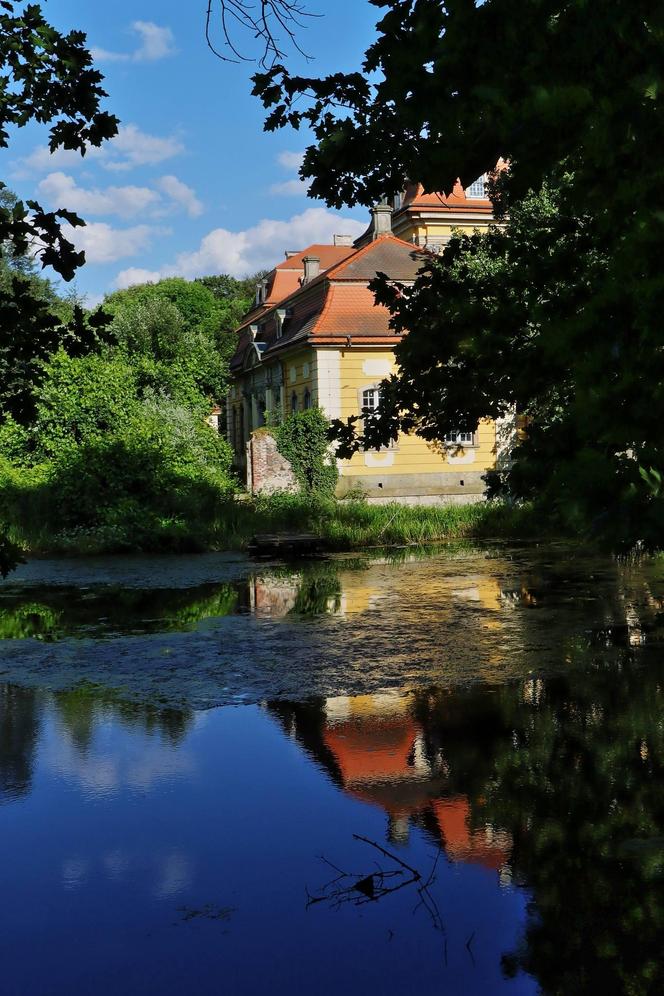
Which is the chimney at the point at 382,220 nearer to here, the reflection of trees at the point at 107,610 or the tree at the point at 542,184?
the reflection of trees at the point at 107,610

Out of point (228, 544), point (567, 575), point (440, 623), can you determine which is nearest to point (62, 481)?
point (228, 544)

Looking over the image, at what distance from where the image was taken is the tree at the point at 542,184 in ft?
10.6

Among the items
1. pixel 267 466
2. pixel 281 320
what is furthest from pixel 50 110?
pixel 281 320

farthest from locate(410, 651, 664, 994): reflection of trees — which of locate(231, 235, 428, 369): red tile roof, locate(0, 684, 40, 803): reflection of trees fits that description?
locate(231, 235, 428, 369): red tile roof

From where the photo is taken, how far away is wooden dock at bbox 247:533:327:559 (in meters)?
21.7

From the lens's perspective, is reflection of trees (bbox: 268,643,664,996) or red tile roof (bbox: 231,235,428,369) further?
red tile roof (bbox: 231,235,428,369)

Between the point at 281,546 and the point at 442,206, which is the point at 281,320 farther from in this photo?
the point at 281,546

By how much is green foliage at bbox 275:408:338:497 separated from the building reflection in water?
883 inches

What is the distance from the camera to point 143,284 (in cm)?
6931

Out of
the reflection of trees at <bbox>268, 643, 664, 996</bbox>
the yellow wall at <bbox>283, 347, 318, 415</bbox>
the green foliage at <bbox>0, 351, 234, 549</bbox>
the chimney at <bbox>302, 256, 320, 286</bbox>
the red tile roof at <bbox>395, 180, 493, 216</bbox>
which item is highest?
the red tile roof at <bbox>395, 180, 493, 216</bbox>

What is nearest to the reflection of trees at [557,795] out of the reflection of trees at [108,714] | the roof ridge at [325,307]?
the reflection of trees at [108,714]

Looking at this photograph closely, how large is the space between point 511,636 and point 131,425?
15.5m

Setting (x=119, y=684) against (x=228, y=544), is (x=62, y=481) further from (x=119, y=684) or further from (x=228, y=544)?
(x=119, y=684)

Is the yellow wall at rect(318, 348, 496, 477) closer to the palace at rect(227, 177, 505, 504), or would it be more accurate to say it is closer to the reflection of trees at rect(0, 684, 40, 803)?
the palace at rect(227, 177, 505, 504)
